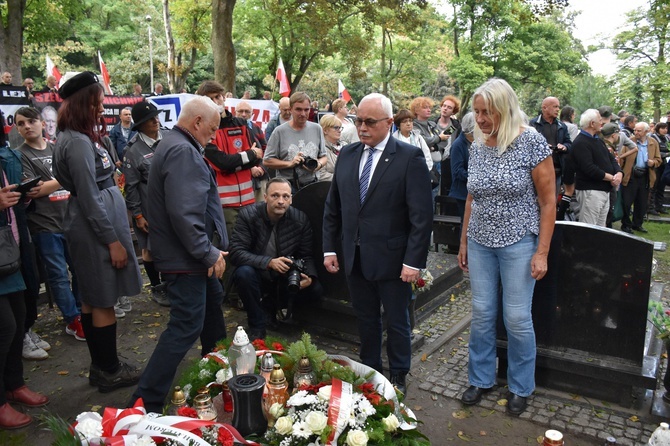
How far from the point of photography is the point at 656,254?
333 inches

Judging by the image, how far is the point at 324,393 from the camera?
7.98 feet

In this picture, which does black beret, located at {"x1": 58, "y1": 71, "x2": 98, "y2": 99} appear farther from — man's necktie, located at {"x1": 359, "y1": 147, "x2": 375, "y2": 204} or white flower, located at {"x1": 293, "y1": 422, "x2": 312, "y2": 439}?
white flower, located at {"x1": 293, "y1": 422, "x2": 312, "y2": 439}

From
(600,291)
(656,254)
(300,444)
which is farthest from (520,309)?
(656,254)

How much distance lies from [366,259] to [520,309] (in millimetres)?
1103

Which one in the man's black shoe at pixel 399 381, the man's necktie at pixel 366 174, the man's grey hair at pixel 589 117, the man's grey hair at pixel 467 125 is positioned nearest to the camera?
the man's necktie at pixel 366 174

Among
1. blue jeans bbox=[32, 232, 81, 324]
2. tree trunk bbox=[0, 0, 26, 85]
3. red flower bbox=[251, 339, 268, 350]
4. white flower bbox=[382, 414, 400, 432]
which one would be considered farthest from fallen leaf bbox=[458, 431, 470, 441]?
tree trunk bbox=[0, 0, 26, 85]

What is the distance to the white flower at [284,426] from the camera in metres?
2.29

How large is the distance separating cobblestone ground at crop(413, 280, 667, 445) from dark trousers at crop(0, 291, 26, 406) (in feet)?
9.59

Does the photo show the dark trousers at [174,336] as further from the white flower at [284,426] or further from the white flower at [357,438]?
the white flower at [357,438]

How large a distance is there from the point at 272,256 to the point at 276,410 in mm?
2528

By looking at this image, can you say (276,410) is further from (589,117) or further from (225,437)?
(589,117)

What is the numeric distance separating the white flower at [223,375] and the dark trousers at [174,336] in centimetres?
77

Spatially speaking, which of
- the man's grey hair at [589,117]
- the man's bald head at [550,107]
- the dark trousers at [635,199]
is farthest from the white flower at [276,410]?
the dark trousers at [635,199]

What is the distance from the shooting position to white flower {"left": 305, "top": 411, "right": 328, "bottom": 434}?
2.25m
